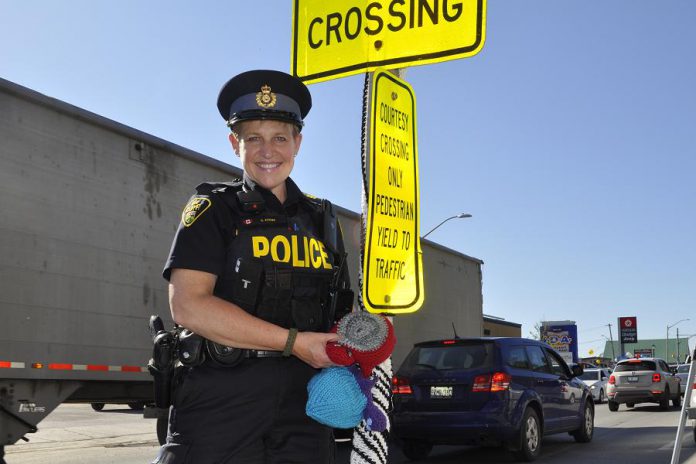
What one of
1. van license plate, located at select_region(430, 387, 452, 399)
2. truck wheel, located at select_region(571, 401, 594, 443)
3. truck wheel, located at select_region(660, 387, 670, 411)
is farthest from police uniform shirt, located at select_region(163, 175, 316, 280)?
truck wheel, located at select_region(660, 387, 670, 411)

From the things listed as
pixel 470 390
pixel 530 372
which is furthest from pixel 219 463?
pixel 530 372

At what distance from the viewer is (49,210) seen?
8508mm

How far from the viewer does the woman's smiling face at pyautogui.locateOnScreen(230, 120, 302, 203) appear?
8.50 ft

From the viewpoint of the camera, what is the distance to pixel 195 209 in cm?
242

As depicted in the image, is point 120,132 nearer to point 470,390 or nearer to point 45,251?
point 45,251

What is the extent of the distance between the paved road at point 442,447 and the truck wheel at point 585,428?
141mm

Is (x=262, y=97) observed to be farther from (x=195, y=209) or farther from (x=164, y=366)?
(x=164, y=366)

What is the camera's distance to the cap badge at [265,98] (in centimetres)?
258

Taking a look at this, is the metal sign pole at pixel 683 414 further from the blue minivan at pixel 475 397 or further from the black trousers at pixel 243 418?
the black trousers at pixel 243 418

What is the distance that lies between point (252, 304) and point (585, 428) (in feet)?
38.9

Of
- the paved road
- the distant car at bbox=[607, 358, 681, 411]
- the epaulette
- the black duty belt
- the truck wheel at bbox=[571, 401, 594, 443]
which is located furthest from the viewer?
the distant car at bbox=[607, 358, 681, 411]

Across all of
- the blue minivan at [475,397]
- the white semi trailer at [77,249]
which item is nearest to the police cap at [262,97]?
the white semi trailer at [77,249]

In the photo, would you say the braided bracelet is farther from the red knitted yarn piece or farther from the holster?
the holster

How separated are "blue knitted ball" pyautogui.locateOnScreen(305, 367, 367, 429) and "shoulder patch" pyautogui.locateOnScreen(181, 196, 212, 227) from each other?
0.59 meters
